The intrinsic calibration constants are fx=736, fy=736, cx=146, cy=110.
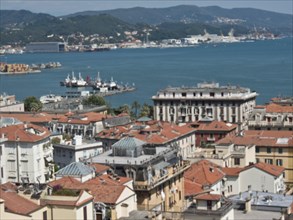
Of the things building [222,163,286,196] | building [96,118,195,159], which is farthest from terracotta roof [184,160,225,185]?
building [96,118,195,159]

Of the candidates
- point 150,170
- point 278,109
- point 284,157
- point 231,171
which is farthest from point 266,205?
point 278,109

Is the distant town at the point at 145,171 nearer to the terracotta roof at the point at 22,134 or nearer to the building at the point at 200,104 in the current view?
the terracotta roof at the point at 22,134

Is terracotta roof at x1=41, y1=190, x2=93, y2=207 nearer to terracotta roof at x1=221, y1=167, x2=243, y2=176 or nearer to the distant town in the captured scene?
the distant town

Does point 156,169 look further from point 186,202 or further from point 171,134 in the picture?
point 171,134

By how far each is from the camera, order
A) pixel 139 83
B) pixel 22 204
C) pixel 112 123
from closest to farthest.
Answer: pixel 22 204
pixel 112 123
pixel 139 83

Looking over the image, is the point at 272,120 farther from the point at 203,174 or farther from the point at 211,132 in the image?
the point at 203,174

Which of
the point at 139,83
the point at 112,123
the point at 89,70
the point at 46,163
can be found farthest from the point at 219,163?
→ the point at 89,70
